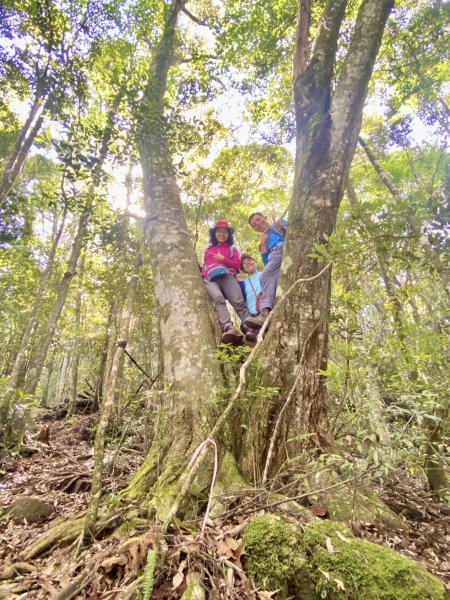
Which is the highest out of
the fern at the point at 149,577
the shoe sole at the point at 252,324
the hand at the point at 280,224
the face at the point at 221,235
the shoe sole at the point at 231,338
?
the face at the point at 221,235

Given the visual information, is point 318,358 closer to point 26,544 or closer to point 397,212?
point 397,212

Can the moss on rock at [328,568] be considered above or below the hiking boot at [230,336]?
below

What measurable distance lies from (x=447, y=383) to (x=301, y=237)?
6.44ft

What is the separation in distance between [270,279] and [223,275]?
73 centimetres

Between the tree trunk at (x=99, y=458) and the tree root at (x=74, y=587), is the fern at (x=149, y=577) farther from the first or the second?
the tree trunk at (x=99, y=458)

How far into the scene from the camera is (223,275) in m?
4.82

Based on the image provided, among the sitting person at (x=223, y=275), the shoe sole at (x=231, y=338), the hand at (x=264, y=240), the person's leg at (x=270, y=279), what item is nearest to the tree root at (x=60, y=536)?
the shoe sole at (x=231, y=338)

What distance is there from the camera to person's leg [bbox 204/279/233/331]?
13.1ft

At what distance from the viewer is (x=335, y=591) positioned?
64.1 inches

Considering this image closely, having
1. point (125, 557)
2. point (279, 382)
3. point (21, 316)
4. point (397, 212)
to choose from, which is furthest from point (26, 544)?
point (21, 316)

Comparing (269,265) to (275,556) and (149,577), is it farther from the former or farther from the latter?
(149,577)

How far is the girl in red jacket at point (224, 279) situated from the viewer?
396 centimetres

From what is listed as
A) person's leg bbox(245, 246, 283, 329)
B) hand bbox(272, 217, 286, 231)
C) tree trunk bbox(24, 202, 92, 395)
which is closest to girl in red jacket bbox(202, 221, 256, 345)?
person's leg bbox(245, 246, 283, 329)

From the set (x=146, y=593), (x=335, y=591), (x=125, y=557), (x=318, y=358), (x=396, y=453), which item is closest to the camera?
(x=146, y=593)
